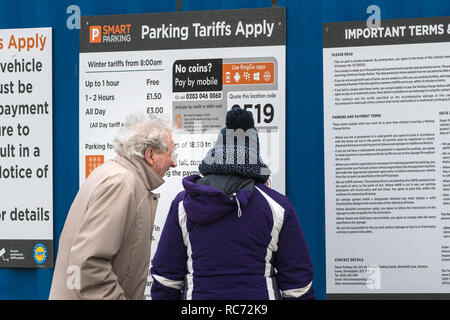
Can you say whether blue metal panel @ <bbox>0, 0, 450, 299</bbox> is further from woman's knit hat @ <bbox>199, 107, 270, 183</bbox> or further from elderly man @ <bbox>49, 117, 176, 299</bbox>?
woman's knit hat @ <bbox>199, 107, 270, 183</bbox>

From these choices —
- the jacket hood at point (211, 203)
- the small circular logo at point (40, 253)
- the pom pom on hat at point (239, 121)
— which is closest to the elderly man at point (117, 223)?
the jacket hood at point (211, 203)

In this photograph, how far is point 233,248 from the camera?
2213 millimetres

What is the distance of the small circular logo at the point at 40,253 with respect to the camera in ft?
12.8

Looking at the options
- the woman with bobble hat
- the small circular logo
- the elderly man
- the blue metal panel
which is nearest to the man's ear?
the elderly man

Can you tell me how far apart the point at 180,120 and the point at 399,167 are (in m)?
1.46

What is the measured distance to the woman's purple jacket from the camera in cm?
221

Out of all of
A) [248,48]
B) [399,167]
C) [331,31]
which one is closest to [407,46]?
[331,31]

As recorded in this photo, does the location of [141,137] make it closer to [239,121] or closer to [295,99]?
[239,121]

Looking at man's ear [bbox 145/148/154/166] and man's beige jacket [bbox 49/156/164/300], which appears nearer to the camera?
man's beige jacket [bbox 49/156/164/300]

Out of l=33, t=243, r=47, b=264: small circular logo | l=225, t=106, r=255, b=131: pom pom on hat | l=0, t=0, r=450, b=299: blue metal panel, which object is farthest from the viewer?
l=33, t=243, r=47, b=264: small circular logo

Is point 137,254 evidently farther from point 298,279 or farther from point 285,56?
point 285,56

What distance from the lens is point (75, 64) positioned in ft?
12.8

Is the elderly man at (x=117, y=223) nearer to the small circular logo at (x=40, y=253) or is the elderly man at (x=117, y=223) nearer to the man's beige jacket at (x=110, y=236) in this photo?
the man's beige jacket at (x=110, y=236)

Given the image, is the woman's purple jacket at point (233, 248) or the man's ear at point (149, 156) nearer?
the woman's purple jacket at point (233, 248)
